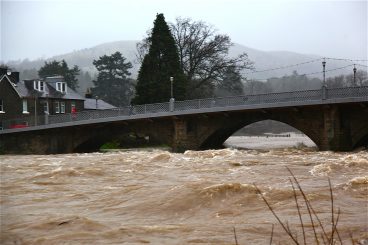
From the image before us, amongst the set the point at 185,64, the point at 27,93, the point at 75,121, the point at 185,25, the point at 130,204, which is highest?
the point at 185,25

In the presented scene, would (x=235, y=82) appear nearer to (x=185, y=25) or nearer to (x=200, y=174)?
(x=185, y=25)

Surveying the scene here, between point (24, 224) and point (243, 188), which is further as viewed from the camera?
point (243, 188)

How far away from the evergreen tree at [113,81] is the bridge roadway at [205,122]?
44.7 m

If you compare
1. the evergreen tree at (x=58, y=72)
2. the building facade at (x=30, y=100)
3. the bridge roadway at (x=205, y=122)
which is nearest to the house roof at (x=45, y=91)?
the building facade at (x=30, y=100)

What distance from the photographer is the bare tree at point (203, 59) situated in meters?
51.1

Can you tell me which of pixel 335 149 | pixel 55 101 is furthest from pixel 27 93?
pixel 335 149

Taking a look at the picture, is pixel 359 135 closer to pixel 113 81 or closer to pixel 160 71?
pixel 160 71

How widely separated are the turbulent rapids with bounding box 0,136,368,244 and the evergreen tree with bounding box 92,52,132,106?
72410 mm

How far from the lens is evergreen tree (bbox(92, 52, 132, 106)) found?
3536 inches

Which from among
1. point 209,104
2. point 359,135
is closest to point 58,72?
point 209,104

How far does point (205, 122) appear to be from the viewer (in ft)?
123

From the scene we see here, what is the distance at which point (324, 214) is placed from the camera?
9.20 m

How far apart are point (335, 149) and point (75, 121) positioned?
22.8 metres

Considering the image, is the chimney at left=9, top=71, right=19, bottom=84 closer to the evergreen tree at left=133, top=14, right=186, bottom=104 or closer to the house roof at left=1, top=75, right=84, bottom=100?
the house roof at left=1, top=75, right=84, bottom=100
